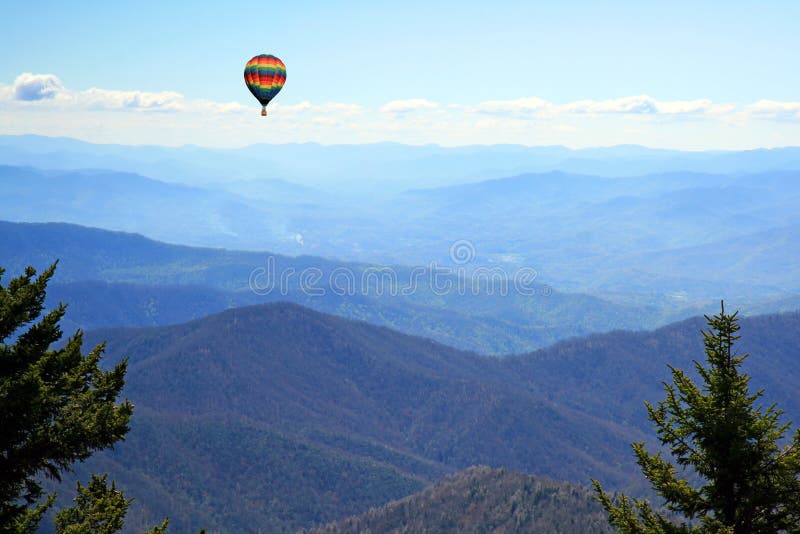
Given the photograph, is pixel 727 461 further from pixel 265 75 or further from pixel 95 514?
pixel 265 75

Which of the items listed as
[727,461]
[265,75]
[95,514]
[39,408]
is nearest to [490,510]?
[265,75]

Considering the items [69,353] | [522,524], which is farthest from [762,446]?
[522,524]

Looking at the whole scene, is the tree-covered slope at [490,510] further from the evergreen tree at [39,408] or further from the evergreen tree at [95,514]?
the evergreen tree at [39,408]

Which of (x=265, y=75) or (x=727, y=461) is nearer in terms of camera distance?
(x=727, y=461)

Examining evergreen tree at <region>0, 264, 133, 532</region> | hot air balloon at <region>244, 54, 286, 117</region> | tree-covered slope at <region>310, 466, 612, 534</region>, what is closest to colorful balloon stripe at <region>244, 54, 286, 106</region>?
hot air balloon at <region>244, 54, 286, 117</region>

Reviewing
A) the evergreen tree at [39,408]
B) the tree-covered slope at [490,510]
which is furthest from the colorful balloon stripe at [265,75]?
the evergreen tree at [39,408]
